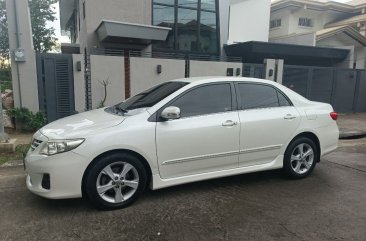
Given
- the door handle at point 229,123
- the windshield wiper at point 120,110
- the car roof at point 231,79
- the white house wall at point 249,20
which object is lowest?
the door handle at point 229,123

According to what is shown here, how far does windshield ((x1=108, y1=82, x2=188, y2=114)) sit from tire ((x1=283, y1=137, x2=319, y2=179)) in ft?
6.35

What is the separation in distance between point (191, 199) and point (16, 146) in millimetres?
4468

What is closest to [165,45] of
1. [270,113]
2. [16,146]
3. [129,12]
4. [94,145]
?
[129,12]

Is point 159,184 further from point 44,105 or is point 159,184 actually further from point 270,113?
point 44,105

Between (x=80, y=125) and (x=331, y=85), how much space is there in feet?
39.5

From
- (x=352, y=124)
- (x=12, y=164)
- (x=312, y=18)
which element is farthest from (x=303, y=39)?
(x=12, y=164)

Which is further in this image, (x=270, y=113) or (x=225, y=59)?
(x=225, y=59)

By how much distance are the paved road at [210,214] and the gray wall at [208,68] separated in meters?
6.06

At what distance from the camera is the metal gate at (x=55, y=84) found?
330 inches

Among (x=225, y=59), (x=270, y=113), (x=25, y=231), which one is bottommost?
(x=25, y=231)

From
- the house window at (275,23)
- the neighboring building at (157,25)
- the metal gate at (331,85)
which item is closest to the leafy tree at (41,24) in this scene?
the neighboring building at (157,25)

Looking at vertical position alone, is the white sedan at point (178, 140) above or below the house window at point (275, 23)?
below

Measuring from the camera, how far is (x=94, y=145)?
11.5 feet

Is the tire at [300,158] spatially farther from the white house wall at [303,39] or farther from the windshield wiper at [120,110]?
the white house wall at [303,39]
